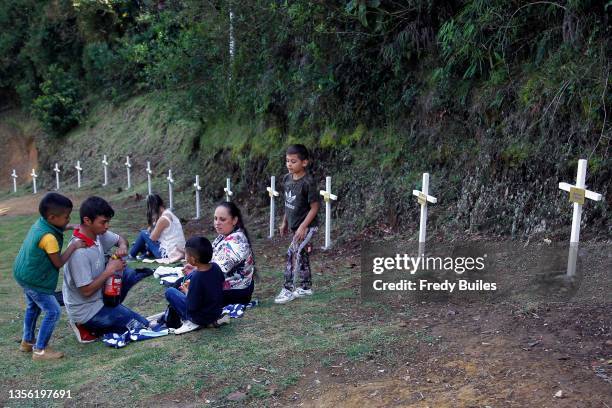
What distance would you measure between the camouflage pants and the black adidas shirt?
18 centimetres

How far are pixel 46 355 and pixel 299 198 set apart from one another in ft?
9.28

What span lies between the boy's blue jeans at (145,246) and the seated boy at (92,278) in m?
3.58

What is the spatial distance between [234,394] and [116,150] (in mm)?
21086

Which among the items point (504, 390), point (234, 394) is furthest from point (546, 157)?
point (234, 394)

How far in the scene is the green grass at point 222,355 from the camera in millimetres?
4984

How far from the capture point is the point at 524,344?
4801 millimetres

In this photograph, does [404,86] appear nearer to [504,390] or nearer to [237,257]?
[237,257]

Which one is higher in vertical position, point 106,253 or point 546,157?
point 546,157

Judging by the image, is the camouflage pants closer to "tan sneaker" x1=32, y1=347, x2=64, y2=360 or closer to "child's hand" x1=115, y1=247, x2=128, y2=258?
"child's hand" x1=115, y1=247, x2=128, y2=258

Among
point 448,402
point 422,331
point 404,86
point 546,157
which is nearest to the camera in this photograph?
point 448,402

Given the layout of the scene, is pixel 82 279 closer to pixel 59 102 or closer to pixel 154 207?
pixel 154 207

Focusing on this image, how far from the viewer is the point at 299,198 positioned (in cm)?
690

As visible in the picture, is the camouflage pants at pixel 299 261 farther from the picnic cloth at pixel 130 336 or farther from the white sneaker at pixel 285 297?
the picnic cloth at pixel 130 336

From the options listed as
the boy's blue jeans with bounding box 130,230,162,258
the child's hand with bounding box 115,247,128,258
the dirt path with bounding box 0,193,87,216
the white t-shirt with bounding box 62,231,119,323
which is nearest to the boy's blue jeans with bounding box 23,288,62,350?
the white t-shirt with bounding box 62,231,119,323
